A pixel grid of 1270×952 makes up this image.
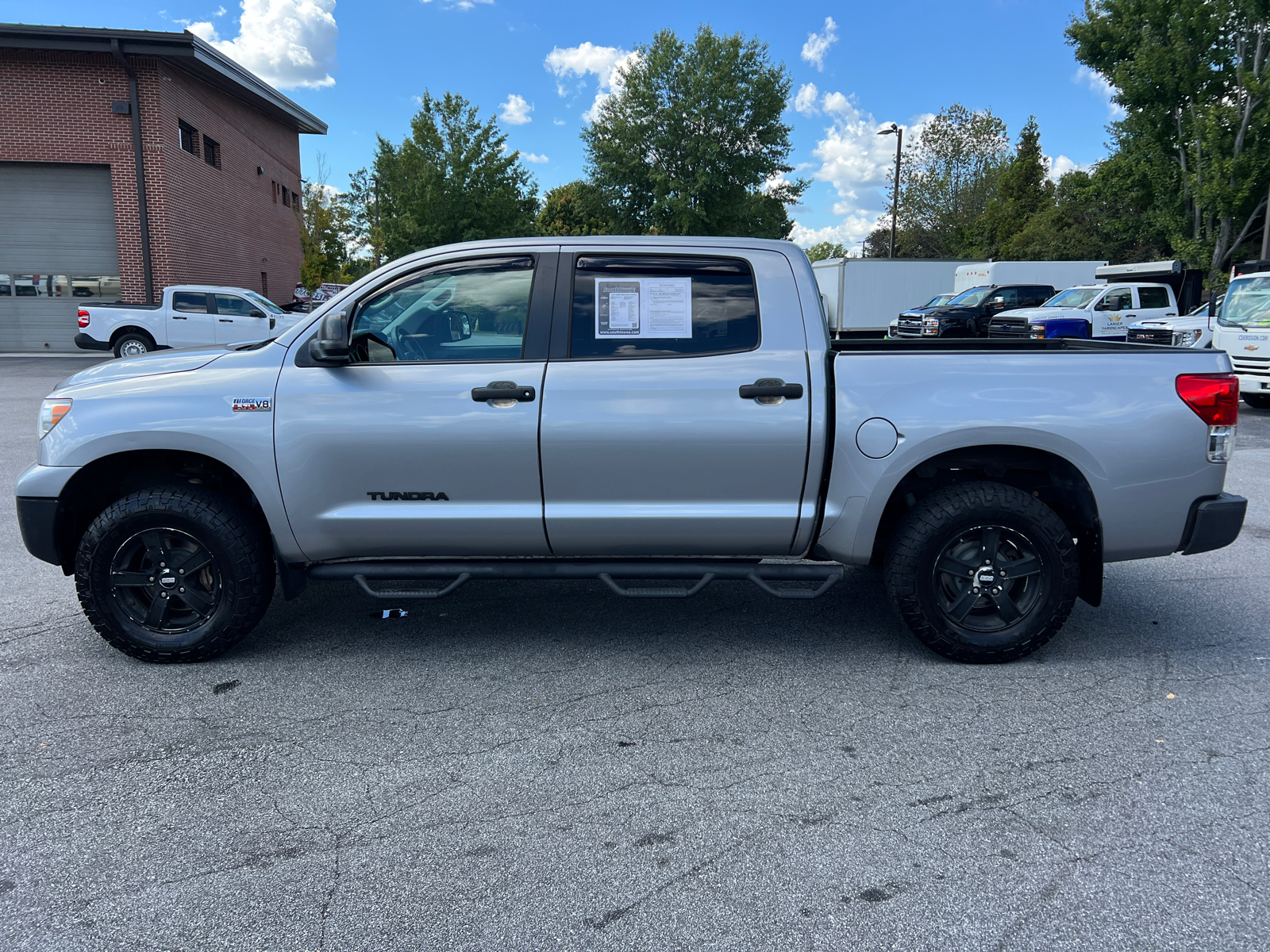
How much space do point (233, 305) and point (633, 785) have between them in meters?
20.3

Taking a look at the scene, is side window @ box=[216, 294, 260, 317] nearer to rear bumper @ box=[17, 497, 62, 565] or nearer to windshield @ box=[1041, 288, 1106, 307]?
rear bumper @ box=[17, 497, 62, 565]

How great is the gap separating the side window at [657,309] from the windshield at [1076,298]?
21185 mm

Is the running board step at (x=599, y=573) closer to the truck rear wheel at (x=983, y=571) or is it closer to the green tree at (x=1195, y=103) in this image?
the truck rear wheel at (x=983, y=571)

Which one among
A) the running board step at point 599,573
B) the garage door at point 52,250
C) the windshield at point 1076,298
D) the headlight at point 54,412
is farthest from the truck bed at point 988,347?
the garage door at point 52,250

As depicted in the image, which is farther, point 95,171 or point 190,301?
point 95,171

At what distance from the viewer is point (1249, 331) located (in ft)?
45.3

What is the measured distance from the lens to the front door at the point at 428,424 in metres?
4.11

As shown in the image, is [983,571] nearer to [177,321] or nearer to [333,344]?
[333,344]

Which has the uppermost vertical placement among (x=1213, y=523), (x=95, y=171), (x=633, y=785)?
(x=95, y=171)

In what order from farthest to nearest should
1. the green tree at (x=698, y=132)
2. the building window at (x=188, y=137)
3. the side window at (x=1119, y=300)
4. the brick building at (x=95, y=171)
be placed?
1. the green tree at (x=698, y=132)
2. the building window at (x=188, y=137)
3. the brick building at (x=95, y=171)
4. the side window at (x=1119, y=300)

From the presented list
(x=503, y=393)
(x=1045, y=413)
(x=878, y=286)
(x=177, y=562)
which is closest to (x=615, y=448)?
(x=503, y=393)

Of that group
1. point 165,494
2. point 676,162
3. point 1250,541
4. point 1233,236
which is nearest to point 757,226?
point 676,162

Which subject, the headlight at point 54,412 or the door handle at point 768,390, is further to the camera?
the headlight at point 54,412

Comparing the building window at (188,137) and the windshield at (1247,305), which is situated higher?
the building window at (188,137)
